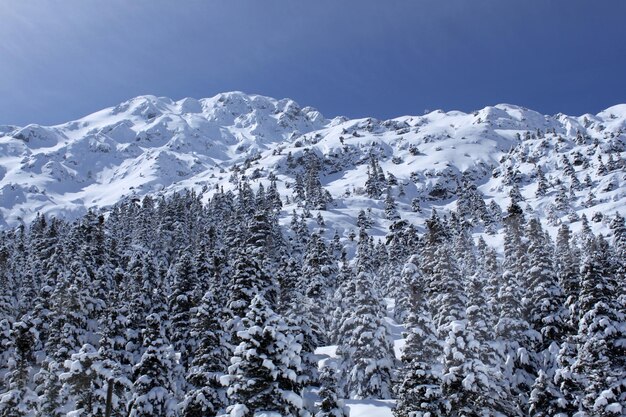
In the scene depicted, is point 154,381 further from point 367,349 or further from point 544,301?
point 544,301

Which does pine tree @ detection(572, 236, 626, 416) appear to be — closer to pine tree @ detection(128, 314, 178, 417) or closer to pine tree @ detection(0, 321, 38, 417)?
pine tree @ detection(128, 314, 178, 417)

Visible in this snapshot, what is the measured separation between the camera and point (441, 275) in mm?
34781

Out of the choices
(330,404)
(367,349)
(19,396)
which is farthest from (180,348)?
(330,404)

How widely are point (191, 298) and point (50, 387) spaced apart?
1135cm

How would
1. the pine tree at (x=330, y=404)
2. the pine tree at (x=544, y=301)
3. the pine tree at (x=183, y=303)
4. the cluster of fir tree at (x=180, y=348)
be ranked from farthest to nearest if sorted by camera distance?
the pine tree at (x=183, y=303) → the pine tree at (x=544, y=301) → the pine tree at (x=330, y=404) → the cluster of fir tree at (x=180, y=348)

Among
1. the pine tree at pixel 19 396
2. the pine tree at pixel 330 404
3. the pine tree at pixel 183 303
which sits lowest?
the pine tree at pixel 330 404

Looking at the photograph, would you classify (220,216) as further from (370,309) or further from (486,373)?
(486,373)

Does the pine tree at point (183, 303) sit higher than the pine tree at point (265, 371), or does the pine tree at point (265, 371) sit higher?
the pine tree at point (183, 303)

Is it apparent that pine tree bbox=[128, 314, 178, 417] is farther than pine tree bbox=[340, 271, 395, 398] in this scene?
No

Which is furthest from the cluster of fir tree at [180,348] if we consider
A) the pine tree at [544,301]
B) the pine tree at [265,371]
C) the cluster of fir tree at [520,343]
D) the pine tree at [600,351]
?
the pine tree at [600,351]

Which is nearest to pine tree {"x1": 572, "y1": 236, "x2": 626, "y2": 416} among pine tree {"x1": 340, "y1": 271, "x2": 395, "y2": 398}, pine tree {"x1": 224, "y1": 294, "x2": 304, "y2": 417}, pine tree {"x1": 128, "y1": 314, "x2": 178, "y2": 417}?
pine tree {"x1": 340, "y1": 271, "x2": 395, "y2": 398}

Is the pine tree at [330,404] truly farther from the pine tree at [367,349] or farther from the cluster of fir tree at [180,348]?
the pine tree at [367,349]

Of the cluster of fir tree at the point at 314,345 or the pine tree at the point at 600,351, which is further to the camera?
the pine tree at the point at 600,351

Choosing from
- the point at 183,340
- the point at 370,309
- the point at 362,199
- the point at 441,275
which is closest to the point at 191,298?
the point at 183,340
